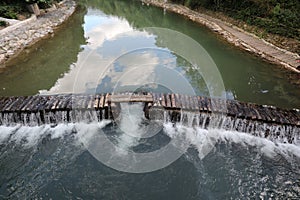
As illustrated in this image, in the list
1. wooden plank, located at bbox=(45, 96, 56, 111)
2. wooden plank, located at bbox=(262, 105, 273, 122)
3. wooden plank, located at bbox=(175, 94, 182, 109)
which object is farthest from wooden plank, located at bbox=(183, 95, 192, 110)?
wooden plank, located at bbox=(45, 96, 56, 111)

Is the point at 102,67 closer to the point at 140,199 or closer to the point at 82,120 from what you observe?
the point at 82,120

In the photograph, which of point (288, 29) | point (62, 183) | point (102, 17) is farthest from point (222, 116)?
point (102, 17)

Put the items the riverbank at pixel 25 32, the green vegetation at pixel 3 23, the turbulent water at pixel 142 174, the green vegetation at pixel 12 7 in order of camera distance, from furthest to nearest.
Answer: the green vegetation at pixel 12 7
the green vegetation at pixel 3 23
the riverbank at pixel 25 32
the turbulent water at pixel 142 174

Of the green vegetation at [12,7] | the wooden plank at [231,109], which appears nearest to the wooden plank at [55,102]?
the wooden plank at [231,109]

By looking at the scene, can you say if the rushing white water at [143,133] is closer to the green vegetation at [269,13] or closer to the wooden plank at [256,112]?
the wooden plank at [256,112]

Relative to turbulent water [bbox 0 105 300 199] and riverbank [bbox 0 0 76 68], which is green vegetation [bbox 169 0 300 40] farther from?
riverbank [bbox 0 0 76 68]

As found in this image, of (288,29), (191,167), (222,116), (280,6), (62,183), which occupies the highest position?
(280,6)
